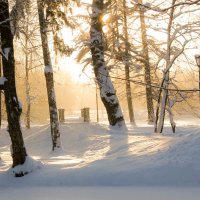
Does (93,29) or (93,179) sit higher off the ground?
(93,29)

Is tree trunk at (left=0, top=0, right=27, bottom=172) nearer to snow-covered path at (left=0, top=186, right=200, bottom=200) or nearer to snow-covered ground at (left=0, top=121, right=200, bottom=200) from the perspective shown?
snow-covered ground at (left=0, top=121, right=200, bottom=200)

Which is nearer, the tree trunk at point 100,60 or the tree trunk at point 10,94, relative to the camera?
the tree trunk at point 10,94

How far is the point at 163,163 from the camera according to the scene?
8344 mm

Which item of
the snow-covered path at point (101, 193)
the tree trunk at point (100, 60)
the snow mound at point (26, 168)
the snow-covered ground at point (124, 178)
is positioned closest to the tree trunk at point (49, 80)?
the tree trunk at point (100, 60)

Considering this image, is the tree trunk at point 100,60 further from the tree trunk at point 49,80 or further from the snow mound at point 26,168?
the snow mound at point 26,168

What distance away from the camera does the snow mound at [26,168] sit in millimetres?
9359

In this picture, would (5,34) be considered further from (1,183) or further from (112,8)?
(112,8)

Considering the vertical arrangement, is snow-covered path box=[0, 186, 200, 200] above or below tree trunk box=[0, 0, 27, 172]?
below

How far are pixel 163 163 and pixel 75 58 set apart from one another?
12488mm

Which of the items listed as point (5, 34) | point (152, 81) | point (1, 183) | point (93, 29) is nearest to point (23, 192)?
point (1, 183)

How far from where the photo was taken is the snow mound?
368 inches

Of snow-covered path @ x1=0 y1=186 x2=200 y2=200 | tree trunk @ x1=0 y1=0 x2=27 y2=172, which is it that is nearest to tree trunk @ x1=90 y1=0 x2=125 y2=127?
tree trunk @ x1=0 y1=0 x2=27 y2=172

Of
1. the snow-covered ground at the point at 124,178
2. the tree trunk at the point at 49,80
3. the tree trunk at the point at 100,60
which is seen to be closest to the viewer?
the snow-covered ground at the point at 124,178

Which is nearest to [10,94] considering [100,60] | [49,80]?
[49,80]
